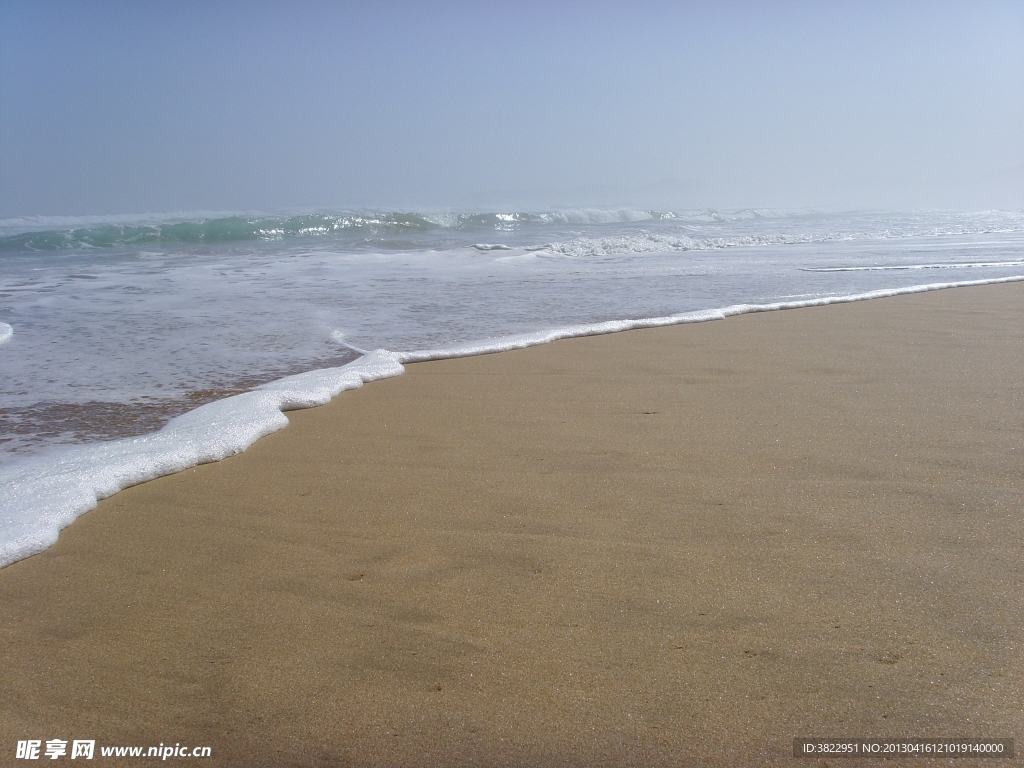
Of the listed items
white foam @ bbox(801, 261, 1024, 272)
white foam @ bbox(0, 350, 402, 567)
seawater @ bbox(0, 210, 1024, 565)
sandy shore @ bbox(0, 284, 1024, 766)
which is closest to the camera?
sandy shore @ bbox(0, 284, 1024, 766)

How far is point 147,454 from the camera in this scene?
8.25 feet

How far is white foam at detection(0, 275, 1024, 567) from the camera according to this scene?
2.07m

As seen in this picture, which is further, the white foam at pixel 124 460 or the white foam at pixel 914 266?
the white foam at pixel 914 266

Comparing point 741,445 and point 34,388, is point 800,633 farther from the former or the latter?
point 34,388

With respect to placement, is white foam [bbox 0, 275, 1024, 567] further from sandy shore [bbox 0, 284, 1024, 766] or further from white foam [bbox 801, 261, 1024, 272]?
white foam [bbox 801, 261, 1024, 272]

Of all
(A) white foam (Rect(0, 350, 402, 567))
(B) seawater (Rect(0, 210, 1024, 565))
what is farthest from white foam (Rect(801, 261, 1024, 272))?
(A) white foam (Rect(0, 350, 402, 567))

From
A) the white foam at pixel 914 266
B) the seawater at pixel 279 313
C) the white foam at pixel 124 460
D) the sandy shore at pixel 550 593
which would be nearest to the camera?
the sandy shore at pixel 550 593

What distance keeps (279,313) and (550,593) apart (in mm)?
4493

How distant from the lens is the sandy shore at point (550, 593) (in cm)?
127

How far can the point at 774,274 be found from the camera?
752 centimetres

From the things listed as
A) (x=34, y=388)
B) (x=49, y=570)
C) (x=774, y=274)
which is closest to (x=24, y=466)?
(x=49, y=570)

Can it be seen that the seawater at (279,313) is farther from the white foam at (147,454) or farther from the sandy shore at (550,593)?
the sandy shore at (550,593)

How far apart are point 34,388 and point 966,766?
149 inches

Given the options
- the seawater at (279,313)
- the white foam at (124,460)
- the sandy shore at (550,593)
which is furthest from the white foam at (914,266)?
the white foam at (124,460)
